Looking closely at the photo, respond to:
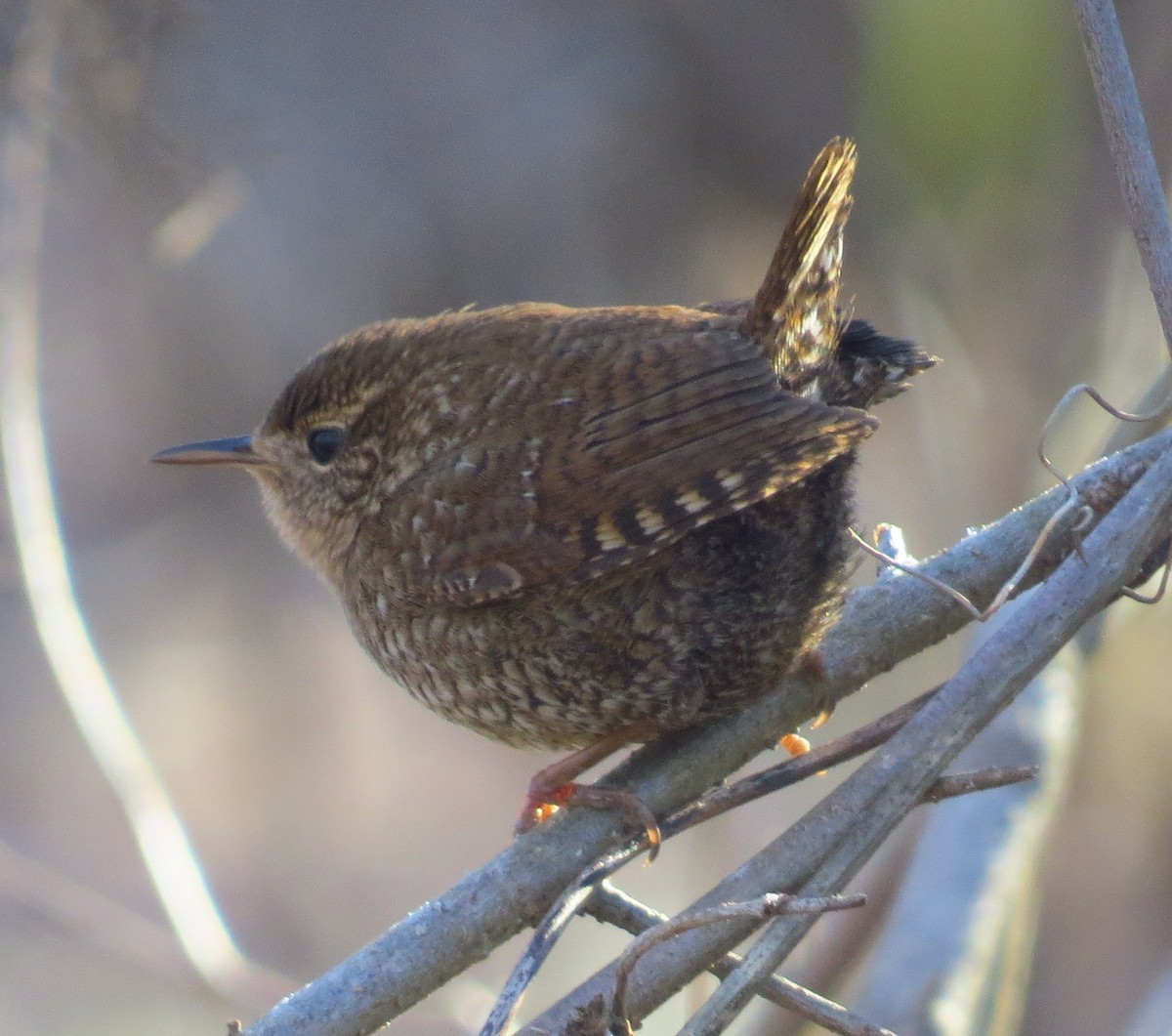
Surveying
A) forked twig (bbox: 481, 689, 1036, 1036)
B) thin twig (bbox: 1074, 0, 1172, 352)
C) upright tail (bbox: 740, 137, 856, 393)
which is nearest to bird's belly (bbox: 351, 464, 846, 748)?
upright tail (bbox: 740, 137, 856, 393)

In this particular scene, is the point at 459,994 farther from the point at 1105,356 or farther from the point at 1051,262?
the point at 1051,262

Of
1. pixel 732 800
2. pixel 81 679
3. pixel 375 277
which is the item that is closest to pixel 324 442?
pixel 81 679

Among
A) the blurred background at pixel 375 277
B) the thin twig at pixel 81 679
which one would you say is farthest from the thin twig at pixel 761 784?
the blurred background at pixel 375 277

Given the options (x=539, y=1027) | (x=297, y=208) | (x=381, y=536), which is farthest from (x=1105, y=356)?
(x=297, y=208)

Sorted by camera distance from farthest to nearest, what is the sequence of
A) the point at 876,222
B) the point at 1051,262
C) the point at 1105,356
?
the point at 876,222, the point at 1051,262, the point at 1105,356

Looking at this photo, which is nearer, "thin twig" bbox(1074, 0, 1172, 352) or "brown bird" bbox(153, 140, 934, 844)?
"thin twig" bbox(1074, 0, 1172, 352)

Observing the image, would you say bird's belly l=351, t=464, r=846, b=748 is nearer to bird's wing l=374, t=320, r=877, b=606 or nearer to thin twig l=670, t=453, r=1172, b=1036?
bird's wing l=374, t=320, r=877, b=606
